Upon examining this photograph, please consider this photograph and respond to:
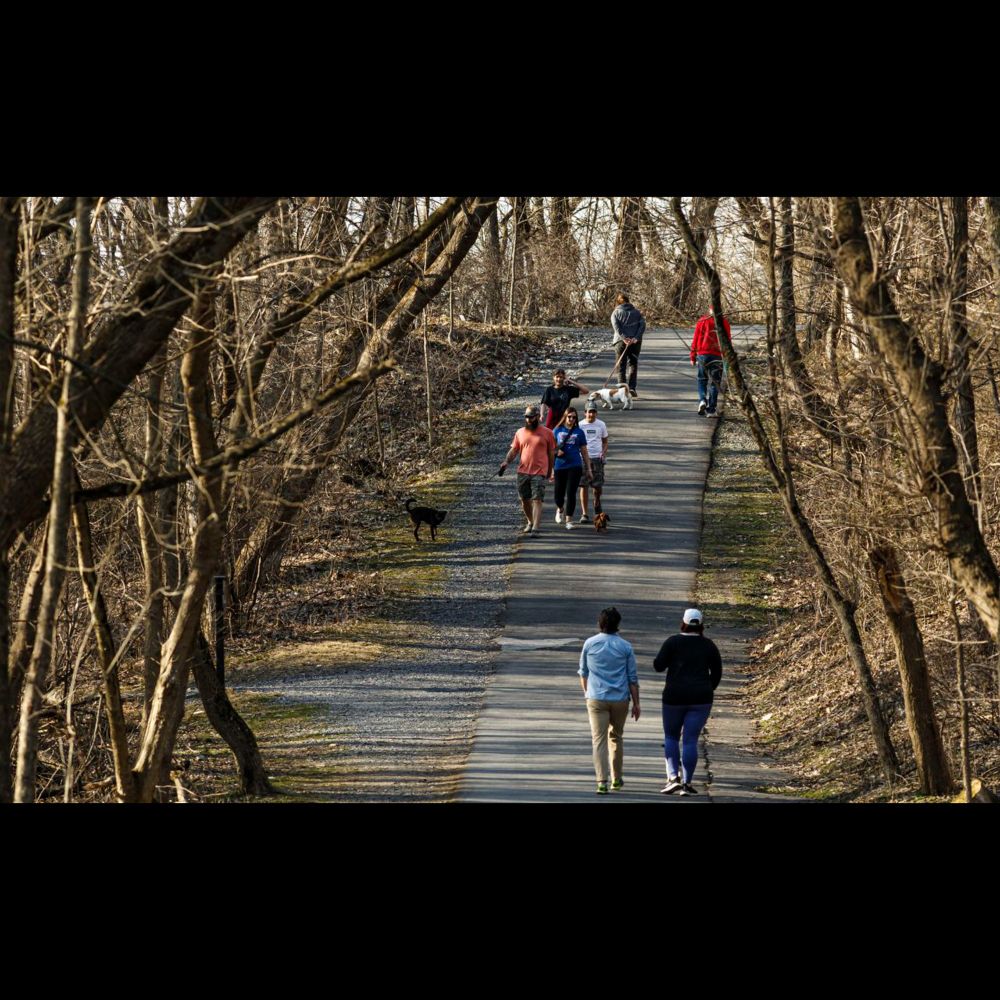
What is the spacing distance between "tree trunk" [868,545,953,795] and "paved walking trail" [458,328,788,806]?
141 centimetres

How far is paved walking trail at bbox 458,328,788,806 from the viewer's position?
13.8 meters

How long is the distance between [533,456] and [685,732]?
8.04m

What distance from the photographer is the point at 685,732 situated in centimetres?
1295

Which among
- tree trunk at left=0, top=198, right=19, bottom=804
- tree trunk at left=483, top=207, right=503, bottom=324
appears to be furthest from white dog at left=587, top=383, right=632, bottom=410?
tree trunk at left=0, top=198, right=19, bottom=804

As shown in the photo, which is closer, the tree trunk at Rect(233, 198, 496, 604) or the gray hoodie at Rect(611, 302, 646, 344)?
the tree trunk at Rect(233, 198, 496, 604)

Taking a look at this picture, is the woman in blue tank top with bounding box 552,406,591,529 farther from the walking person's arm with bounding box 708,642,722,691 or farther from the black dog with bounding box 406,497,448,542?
the walking person's arm with bounding box 708,642,722,691

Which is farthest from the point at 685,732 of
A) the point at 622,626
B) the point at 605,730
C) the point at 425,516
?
the point at 425,516

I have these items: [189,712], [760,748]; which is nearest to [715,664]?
[760,748]

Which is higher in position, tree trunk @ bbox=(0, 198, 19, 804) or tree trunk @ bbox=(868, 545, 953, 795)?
tree trunk @ bbox=(0, 198, 19, 804)

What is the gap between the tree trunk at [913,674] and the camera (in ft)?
41.8

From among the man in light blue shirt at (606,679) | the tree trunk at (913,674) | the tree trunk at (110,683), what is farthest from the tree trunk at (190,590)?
the tree trunk at (913,674)

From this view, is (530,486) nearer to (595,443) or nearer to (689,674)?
(595,443)
